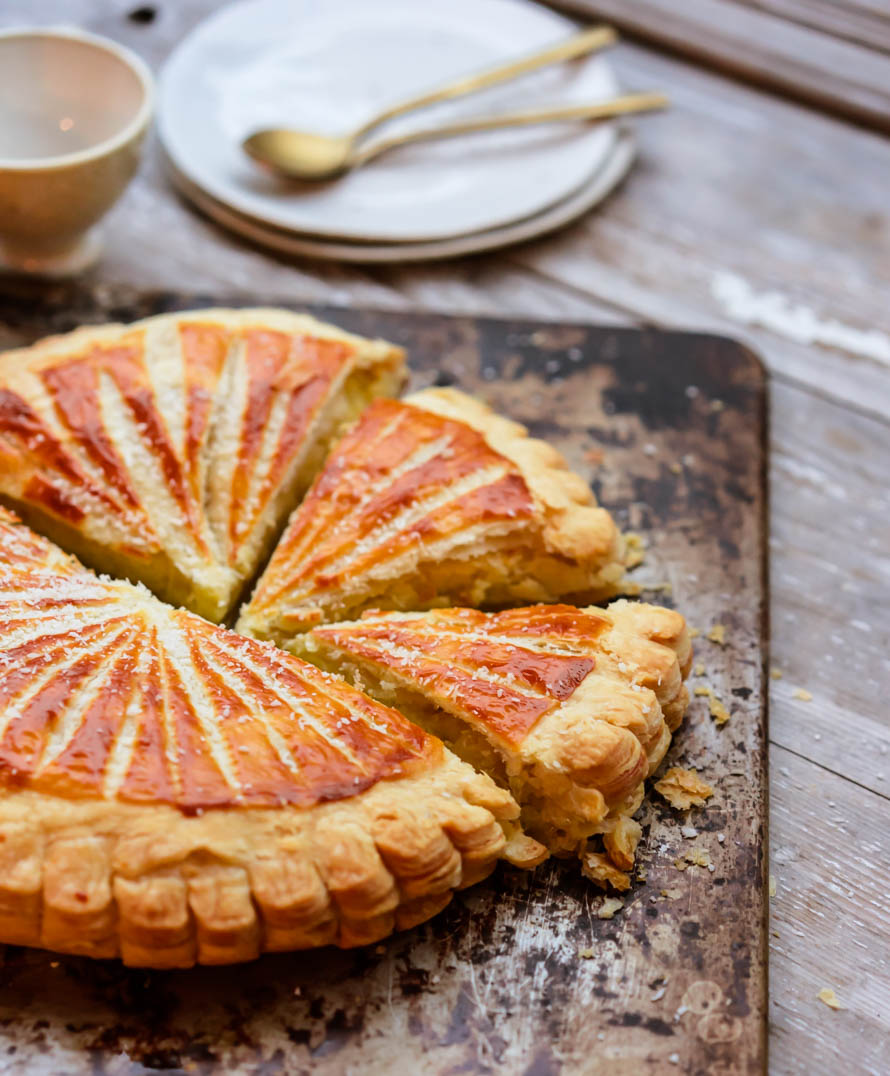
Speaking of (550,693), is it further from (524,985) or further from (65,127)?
(65,127)

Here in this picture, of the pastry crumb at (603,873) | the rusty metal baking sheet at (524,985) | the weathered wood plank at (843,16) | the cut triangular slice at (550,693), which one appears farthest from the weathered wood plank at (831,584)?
the weathered wood plank at (843,16)

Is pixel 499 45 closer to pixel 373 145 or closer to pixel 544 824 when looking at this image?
pixel 373 145

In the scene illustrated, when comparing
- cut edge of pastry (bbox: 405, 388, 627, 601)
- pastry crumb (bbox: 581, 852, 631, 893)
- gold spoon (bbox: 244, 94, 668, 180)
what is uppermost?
gold spoon (bbox: 244, 94, 668, 180)

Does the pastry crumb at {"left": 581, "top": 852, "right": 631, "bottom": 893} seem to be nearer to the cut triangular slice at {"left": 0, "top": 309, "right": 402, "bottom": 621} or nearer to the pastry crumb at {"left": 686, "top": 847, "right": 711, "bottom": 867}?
the pastry crumb at {"left": 686, "top": 847, "right": 711, "bottom": 867}

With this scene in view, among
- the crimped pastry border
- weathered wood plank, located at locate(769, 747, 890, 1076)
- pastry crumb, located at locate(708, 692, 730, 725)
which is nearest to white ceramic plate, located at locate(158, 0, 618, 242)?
pastry crumb, located at locate(708, 692, 730, 725)

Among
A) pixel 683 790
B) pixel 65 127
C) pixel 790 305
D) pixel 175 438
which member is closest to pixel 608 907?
pixel 683 790

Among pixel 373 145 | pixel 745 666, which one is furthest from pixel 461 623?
pixel 373 145
